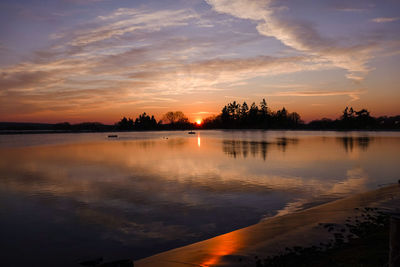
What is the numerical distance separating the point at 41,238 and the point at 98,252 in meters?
3.42

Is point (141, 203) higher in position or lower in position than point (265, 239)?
lower

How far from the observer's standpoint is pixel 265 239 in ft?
38.3

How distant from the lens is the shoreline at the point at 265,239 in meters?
10.1

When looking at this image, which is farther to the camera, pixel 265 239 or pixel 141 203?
pixel 141 203

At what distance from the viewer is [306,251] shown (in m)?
9.98

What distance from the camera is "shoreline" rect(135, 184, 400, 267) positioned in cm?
1006

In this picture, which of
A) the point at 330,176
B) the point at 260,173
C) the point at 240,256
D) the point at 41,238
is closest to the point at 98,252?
the point at 41,238

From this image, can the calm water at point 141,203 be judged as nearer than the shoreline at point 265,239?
No

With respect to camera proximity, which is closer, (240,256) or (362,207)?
(240,256)

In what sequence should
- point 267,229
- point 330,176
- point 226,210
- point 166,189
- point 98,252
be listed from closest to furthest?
point 98,252, point 267,229, point 226,210, point 166,189, point 330,176

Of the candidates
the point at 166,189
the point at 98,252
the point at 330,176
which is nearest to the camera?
the point at 98,252

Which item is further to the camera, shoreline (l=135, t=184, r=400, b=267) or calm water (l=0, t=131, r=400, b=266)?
calm water (l=0, t=131, r=400, b=266)

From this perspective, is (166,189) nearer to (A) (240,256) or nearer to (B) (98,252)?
(B) (98,252)

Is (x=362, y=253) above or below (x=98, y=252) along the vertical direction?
above
